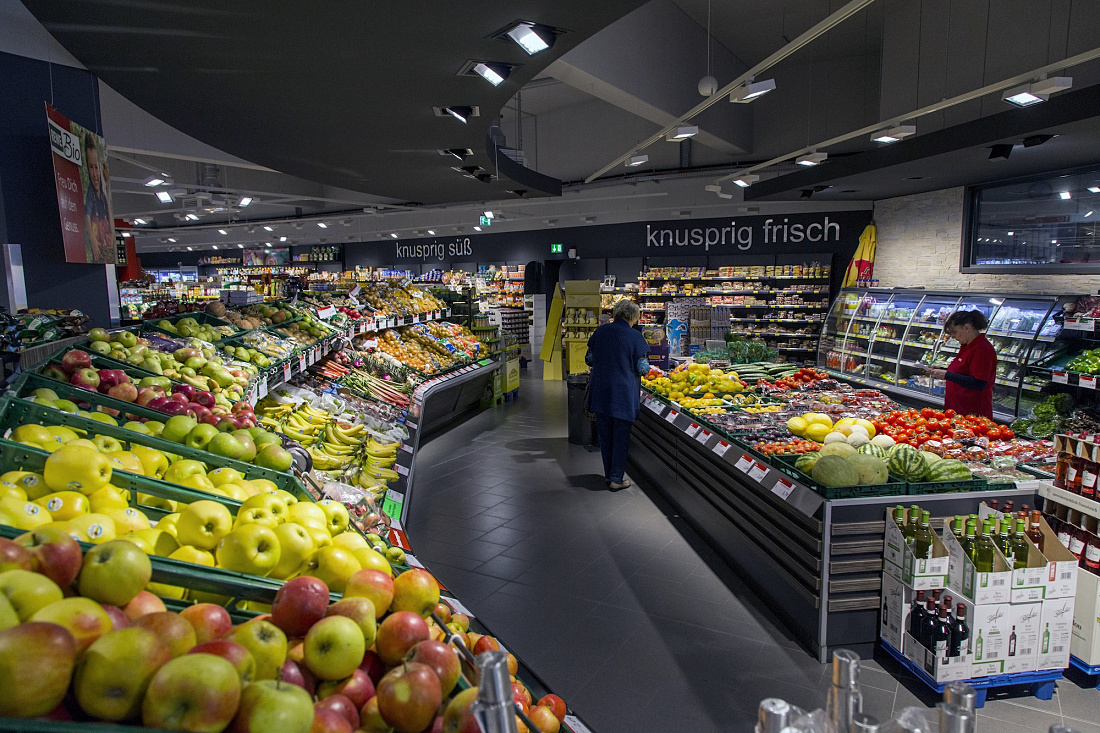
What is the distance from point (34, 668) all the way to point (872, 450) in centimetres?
392

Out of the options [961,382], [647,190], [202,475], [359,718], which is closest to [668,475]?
[961,382]

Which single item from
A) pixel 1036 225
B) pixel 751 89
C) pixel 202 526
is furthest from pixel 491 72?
pixel 1036 225

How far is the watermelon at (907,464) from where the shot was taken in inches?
133

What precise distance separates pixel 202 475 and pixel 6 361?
5.91 ft

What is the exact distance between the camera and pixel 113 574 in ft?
3.81

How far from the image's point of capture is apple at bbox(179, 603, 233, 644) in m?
1.17

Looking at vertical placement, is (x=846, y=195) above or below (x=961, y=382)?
above

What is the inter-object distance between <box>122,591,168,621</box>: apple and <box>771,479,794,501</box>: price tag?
3.02 metres

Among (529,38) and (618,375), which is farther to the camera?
(618,375)

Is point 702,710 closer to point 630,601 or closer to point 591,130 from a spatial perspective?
point 630,601

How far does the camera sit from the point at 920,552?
3.02 m

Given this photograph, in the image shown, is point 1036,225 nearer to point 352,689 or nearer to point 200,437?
point 200,437

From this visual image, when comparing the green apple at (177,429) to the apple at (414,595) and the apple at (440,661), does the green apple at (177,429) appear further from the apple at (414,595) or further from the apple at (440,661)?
the apple at (440,661)

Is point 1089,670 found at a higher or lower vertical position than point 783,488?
lower
